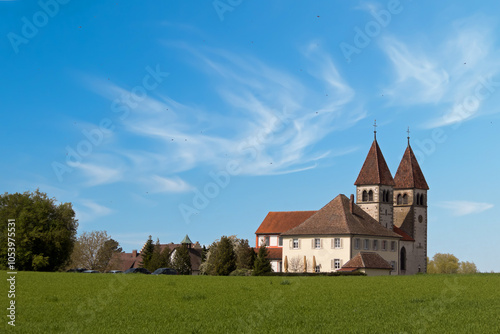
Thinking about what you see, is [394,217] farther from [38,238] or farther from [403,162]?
[38,238]

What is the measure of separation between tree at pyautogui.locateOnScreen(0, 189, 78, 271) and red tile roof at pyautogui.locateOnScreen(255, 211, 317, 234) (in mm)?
56886

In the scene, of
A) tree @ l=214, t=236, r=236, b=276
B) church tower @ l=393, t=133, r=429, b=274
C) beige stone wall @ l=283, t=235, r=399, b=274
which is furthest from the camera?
church tower @ l=393, t=133, r=429, b=274

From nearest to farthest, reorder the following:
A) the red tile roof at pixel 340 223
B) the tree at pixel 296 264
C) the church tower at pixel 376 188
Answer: the red tile roof at pixel 340 223 < the tree at pixel 296 264 < the church tower at pixel 376 188

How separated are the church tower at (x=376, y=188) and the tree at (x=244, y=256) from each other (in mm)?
23016

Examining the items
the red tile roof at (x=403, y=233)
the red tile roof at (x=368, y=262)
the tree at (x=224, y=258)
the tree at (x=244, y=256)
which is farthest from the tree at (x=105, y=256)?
the red tile roof at (x=403, y=233)

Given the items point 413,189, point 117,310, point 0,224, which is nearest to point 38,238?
point 0,224

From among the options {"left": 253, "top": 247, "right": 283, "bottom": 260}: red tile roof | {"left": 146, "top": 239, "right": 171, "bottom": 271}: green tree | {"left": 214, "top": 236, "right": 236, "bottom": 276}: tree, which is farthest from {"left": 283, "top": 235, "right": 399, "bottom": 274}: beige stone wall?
{"left": 146, "top": 239, "right": 171, "bottom": 271}: green tree

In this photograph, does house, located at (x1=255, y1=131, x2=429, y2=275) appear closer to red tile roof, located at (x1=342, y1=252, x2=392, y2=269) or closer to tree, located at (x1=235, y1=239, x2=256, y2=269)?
red tile roof, located at (x1=342, y1=252, x2=392, y2=269)

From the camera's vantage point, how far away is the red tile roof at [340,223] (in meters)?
90.4

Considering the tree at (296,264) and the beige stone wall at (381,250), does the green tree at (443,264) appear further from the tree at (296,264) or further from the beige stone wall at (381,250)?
the tree at (296,264)

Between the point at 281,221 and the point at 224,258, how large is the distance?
30.3m

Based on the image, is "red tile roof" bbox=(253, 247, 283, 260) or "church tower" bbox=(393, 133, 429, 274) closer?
"church tower" bbox=(393, 133, 429, 274)

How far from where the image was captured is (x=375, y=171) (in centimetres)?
10888

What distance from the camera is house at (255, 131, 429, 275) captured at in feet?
293
